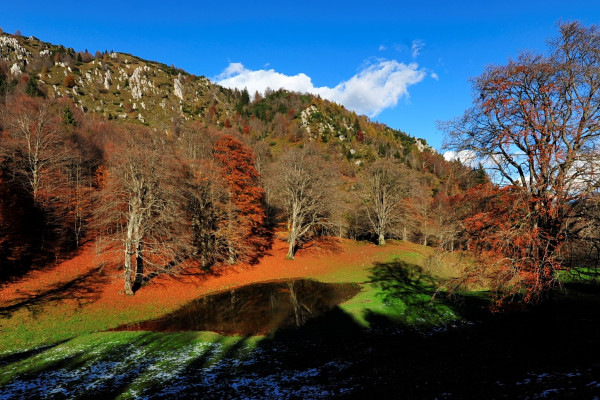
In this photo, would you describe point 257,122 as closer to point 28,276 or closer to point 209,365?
point 28,276

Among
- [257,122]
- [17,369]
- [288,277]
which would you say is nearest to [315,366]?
[17,369]

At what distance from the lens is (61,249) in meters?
34.2

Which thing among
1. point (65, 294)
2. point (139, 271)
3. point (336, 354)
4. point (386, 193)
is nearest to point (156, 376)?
point (336, 354)

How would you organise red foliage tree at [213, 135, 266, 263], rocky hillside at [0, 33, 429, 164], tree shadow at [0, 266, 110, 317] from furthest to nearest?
1. rocky hillside at [0, 33, 429, 164]
2. red foliage tree at [213, 135, 266, 263]
3. tree shadow at [0, 266, 110, 317]

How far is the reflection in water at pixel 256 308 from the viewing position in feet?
61.6

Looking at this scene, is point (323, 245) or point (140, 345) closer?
point (140, 345)

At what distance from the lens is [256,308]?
891 inches

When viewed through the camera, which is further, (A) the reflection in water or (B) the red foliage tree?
(B) the red foliage tree

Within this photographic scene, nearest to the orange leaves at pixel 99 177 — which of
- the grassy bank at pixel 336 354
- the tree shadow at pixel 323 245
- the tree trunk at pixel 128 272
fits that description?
the tree trunk at pixel 128 272

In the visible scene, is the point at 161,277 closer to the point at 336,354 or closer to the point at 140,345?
the point at 140,345

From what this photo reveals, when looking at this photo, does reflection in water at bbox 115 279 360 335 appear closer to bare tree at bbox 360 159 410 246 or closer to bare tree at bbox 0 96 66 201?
bare tree at bbox 360 159 410 246

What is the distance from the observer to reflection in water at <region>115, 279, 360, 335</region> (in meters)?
18.8

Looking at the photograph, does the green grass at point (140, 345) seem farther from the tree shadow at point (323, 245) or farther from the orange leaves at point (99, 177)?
the orange leaves at point (99, 177)

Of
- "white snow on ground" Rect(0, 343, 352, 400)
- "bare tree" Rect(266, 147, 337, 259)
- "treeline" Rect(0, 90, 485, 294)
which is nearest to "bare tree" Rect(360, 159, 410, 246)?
"treeline" Rect(0, 90, 485, 294)
